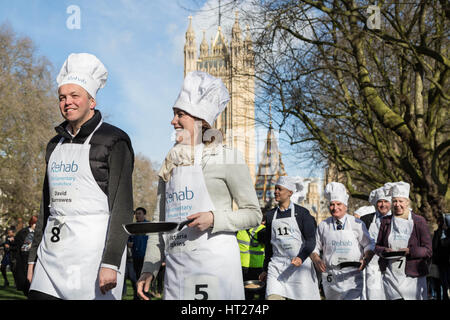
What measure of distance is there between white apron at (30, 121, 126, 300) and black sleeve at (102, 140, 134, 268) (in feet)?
0.21

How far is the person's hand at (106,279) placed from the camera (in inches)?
141

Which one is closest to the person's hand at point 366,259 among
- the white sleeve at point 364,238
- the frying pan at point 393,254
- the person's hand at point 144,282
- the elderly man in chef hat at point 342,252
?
the elderly man in chef hat at point 342,252

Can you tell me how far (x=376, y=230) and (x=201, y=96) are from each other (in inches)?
297

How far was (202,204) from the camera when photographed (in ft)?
12.2

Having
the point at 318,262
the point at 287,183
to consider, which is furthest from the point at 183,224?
the point at 287,183

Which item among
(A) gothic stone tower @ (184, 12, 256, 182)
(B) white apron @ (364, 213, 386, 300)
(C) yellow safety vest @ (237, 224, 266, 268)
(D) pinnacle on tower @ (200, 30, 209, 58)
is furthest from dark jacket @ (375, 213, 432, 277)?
(D) pinnacle on tower @ (200, 30, 209, 58)

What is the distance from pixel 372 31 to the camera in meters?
13.4

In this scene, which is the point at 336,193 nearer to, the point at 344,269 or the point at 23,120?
the point at 344,269

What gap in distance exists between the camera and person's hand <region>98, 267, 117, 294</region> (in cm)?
357

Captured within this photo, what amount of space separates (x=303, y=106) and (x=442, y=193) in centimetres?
428

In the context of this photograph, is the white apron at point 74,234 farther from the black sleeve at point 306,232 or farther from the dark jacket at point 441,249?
the dark jacket at point 441,249

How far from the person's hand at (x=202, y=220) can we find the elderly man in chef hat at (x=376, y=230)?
19.8ft

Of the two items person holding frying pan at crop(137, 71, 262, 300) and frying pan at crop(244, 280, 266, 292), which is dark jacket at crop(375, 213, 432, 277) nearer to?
frying pan at crop(244, 280, 266, 292)
